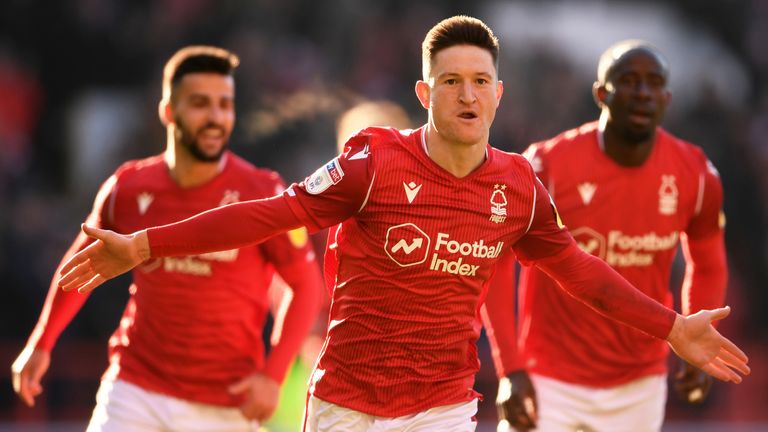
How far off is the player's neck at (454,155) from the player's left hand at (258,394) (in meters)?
1.85

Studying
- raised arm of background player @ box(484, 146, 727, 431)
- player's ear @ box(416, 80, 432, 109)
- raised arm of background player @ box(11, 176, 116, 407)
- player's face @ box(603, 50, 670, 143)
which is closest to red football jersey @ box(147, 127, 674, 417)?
player's ear @ box(416, 80, 432, 109)

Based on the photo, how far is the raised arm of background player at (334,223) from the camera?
532 centimetres

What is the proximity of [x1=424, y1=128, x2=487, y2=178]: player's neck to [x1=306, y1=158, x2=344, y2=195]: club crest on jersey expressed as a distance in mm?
409

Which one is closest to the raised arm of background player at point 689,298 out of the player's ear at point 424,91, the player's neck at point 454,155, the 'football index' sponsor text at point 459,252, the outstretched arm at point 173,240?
the 'football index' sponsor text at point 459,252

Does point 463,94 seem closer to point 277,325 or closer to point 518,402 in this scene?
point 518,402

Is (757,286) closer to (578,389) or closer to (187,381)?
(578,389)

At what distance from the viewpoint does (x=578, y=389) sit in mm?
6969

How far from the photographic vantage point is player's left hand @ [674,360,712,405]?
23.0 feet

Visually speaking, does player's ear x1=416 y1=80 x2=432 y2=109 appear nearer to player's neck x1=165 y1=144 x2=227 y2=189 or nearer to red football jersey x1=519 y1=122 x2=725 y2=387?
red football jersey x1=519 y1=122 x2=725 y2=387

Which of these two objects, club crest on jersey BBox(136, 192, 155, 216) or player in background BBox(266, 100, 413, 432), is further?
player in background BBox(266, 100, 413, 432)

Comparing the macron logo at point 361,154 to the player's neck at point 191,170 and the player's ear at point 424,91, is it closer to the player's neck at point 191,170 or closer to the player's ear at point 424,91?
the player's ear at point 424,91

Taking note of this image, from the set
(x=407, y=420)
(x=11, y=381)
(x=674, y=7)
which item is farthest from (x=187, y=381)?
(x=674, y=7)

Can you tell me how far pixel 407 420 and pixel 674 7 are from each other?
37.5ft

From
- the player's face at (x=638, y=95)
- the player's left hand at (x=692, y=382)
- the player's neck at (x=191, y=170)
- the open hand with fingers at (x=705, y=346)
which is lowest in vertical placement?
the player's left hand at (x=692, y=382)
